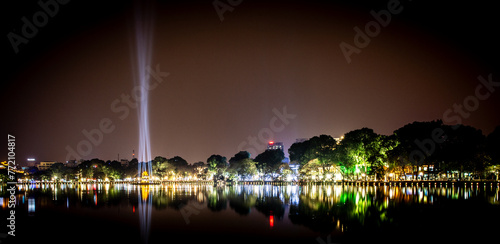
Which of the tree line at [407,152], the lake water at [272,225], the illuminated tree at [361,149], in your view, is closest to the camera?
the lake water at [272,225]

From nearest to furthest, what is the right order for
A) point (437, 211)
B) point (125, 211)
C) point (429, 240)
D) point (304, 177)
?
point (429, 240) → point (437, 211) → point (125, 211) → point (304, 177)

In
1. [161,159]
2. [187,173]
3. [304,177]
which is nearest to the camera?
[304,177]

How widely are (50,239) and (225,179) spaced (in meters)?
118

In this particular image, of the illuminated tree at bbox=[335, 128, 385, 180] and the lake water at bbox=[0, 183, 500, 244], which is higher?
the illuminated tree at bbox=[335, 128, 385, 180]

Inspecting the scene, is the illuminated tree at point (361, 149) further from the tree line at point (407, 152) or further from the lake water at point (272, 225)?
the lake water at point (272, 225)

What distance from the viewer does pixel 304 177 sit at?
117938 mm

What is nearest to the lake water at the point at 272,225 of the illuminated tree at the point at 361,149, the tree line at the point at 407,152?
the illuminated tree at the point at 361,149

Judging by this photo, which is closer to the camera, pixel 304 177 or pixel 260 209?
pixel 260 209

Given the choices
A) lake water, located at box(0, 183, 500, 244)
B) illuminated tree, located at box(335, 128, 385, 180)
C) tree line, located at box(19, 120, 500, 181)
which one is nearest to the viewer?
lake water, located at box(0, 183, 500, 244)

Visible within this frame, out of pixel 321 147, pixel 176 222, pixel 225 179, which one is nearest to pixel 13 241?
pixel 176 222

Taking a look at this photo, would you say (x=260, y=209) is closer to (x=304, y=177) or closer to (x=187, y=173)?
(x=304, y=177)

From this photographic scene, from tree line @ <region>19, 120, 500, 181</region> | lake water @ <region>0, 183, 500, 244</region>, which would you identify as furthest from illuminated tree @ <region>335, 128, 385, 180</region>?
lake water @ <region>0, 183, 500, 244</region>

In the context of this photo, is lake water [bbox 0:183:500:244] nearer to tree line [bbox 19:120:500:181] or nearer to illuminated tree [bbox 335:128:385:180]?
illuminated tree [bbox 335:128:385:180]

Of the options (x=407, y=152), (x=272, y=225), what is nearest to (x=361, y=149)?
(x=407, y=152)
